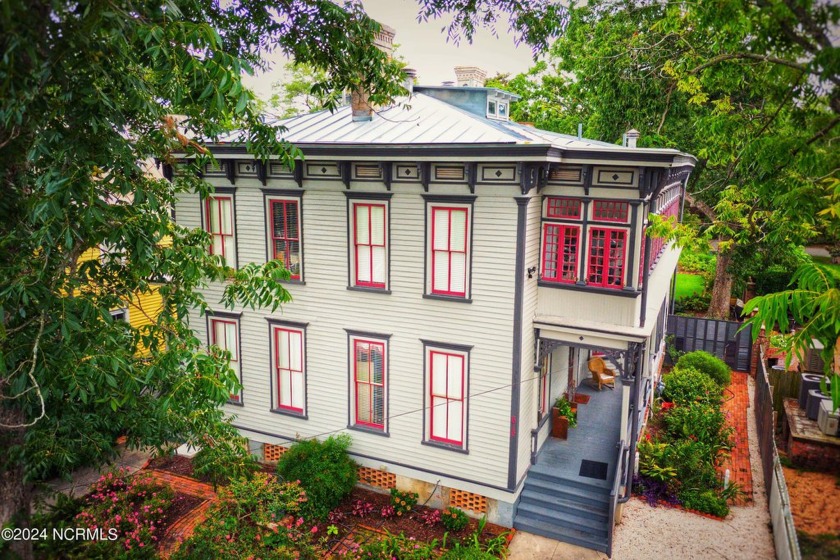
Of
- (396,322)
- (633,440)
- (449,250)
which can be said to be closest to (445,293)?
(449,250)

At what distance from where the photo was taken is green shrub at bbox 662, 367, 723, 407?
1850 centimetres

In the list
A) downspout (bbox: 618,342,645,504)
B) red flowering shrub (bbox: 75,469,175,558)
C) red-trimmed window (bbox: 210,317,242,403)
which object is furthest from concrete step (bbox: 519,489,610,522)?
red flowering shrub (bbox: 75,469,175,558)

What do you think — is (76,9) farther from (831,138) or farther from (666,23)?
(666,23)

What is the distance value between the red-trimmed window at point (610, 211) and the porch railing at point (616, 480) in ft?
15.6

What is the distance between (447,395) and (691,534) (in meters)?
6.05

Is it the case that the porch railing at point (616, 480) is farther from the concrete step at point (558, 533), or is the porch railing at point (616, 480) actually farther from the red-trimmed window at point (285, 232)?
the red-trimmed window at point (285, 232)

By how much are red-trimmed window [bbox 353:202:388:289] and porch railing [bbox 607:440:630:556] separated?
6.33m

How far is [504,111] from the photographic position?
1688 centimetres

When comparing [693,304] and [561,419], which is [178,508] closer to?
[561,419]

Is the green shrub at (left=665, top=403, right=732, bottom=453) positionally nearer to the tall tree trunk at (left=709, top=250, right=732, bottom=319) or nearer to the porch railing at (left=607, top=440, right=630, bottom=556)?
the porch railing at (left=607, top=440, right=630, bottom=556)

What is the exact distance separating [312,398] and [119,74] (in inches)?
354

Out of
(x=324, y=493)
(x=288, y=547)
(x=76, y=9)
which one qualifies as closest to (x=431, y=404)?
(x=324, y=493)

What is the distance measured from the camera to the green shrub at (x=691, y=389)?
18.5 meters

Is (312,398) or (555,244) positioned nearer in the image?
(555,244)
